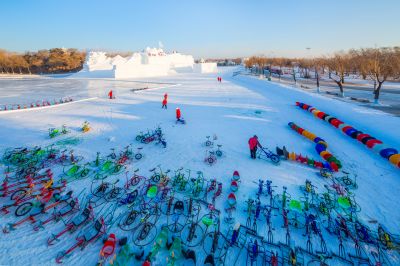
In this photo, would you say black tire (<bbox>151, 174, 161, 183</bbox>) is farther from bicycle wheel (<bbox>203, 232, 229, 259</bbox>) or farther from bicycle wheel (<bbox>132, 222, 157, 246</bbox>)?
bicycle wheel (<bbox>203, 232, 229, 259</bbox>)

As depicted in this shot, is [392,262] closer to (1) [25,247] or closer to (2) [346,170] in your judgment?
(2) [346,170]

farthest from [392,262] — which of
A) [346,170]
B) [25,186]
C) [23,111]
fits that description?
[23,111]

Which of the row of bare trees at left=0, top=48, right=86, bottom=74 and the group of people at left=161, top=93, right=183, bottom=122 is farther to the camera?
the row of bare trees at left=0, top=48, right=86, bottom=74

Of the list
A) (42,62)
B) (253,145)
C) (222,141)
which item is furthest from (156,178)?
(42,62)

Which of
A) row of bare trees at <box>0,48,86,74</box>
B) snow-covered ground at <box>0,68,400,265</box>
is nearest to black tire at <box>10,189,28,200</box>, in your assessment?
snow-covered ground at <box>0,68,400,265</box>

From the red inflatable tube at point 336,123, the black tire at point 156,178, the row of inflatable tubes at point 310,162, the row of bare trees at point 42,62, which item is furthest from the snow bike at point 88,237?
the row of bare trees at point 42,62
